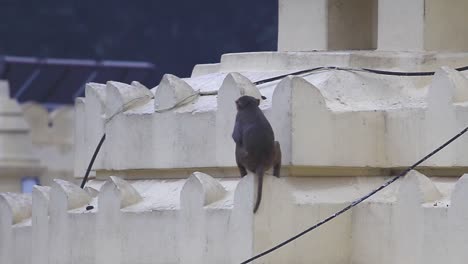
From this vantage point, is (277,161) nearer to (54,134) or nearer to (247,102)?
(247,102)

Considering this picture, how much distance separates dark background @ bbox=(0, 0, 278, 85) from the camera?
3872cm

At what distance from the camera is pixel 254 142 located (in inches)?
599

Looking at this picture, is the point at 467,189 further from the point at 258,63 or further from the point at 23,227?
the point at 23,227

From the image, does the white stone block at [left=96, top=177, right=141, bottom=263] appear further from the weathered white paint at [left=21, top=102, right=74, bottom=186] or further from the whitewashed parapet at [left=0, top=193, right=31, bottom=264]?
the weathered white paint at [left=21, top=102, right=74, bottom=186]

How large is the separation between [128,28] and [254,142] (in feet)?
88.4

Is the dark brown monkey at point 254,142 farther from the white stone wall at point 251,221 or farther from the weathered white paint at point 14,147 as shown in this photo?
the weathered white paint at point 14,147

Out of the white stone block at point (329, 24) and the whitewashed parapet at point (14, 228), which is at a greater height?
the white stone block at point (329, 24)

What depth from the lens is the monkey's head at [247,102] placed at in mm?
15352

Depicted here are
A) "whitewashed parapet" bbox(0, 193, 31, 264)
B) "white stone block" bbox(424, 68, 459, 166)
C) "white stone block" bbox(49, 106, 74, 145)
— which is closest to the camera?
"white stone block" bbox(424, 68, 459, 166)

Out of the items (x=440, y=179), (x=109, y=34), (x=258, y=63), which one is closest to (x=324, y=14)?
(x=258, y=63)

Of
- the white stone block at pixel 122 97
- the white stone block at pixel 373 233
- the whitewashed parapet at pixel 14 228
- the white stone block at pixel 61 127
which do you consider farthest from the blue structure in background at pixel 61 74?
the white stone block at pixel 373 233

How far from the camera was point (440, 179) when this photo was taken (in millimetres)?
15422

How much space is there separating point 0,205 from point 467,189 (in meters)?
4.21

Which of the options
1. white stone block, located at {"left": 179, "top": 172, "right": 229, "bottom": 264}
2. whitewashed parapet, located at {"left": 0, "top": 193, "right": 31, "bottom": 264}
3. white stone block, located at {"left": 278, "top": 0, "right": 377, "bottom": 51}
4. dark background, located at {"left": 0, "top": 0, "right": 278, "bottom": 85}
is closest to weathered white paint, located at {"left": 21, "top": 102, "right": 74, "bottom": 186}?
dark background, located at {"left": 0, "top": 0, "right": 278, "bottom": 85}
